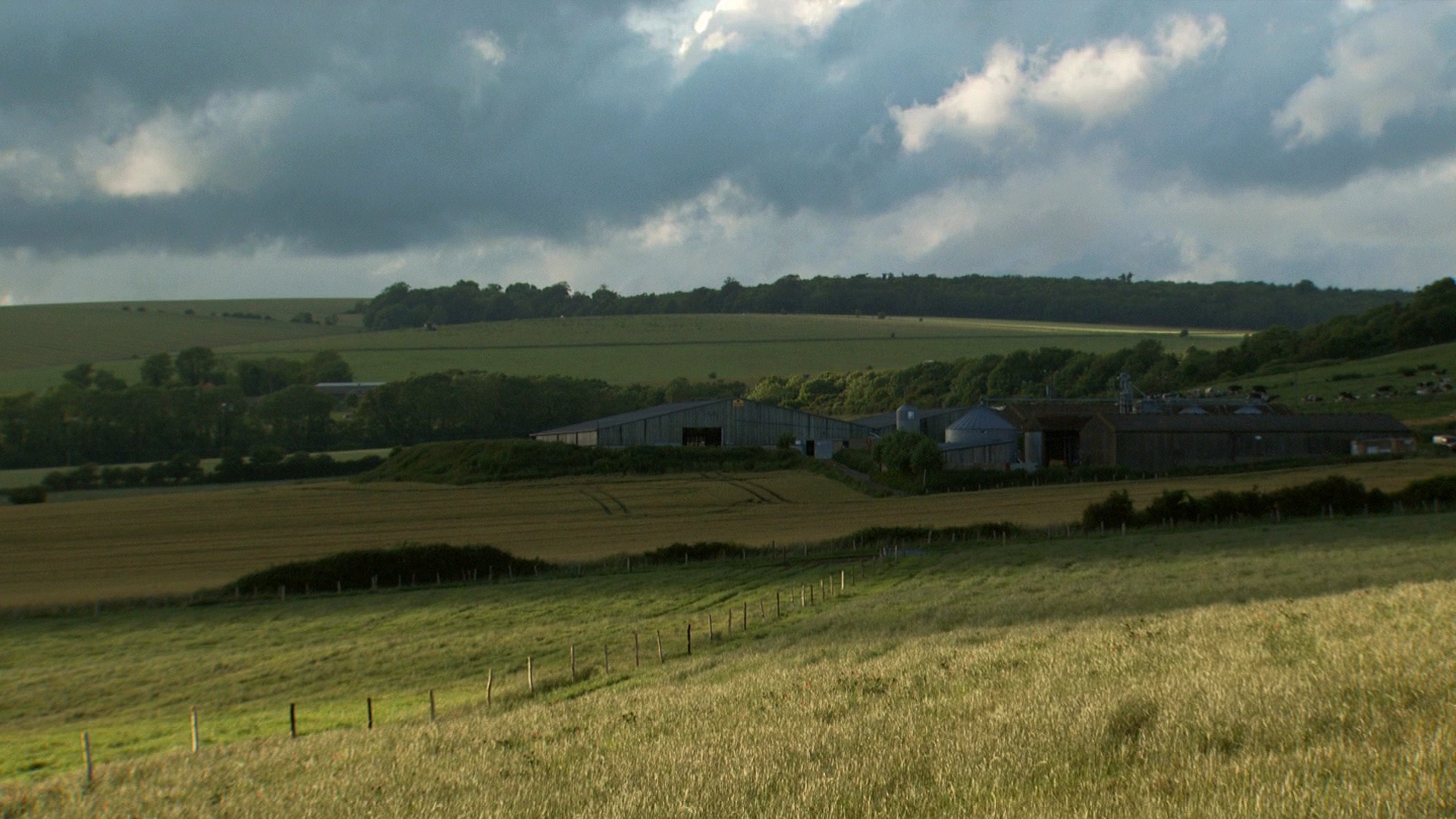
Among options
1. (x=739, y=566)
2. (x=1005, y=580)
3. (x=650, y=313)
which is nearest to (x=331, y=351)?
(x=650, y=313)

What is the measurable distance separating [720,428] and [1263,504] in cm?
4234

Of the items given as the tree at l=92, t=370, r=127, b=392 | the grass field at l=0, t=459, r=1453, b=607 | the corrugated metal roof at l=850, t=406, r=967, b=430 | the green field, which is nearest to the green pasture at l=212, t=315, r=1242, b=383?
the green field

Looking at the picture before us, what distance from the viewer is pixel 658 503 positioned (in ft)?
207

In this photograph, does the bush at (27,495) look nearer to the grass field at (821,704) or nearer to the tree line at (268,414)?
the tree line at (268,414)

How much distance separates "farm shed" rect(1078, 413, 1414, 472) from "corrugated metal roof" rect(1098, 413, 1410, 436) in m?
0.05

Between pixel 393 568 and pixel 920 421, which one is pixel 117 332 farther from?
pixel 393 568

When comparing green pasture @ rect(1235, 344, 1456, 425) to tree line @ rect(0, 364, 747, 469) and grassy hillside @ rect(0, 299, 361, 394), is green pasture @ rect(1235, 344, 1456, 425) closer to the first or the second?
tree line @ rect(0, 364, 747, 469)

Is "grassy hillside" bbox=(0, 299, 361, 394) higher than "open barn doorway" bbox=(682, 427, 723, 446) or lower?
higher

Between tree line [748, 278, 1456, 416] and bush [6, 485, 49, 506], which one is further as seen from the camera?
tree line [748, 278, 1456, 416]

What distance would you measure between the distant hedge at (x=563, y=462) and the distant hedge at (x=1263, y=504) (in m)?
30.8

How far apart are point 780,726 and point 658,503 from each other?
5178cm

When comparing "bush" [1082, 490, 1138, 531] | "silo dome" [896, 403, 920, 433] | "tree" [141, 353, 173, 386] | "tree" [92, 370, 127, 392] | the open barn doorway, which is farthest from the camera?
"tree" [141, 353, 173, 386]

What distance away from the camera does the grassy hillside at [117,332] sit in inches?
4926

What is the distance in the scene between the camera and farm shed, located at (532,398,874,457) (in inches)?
3265
